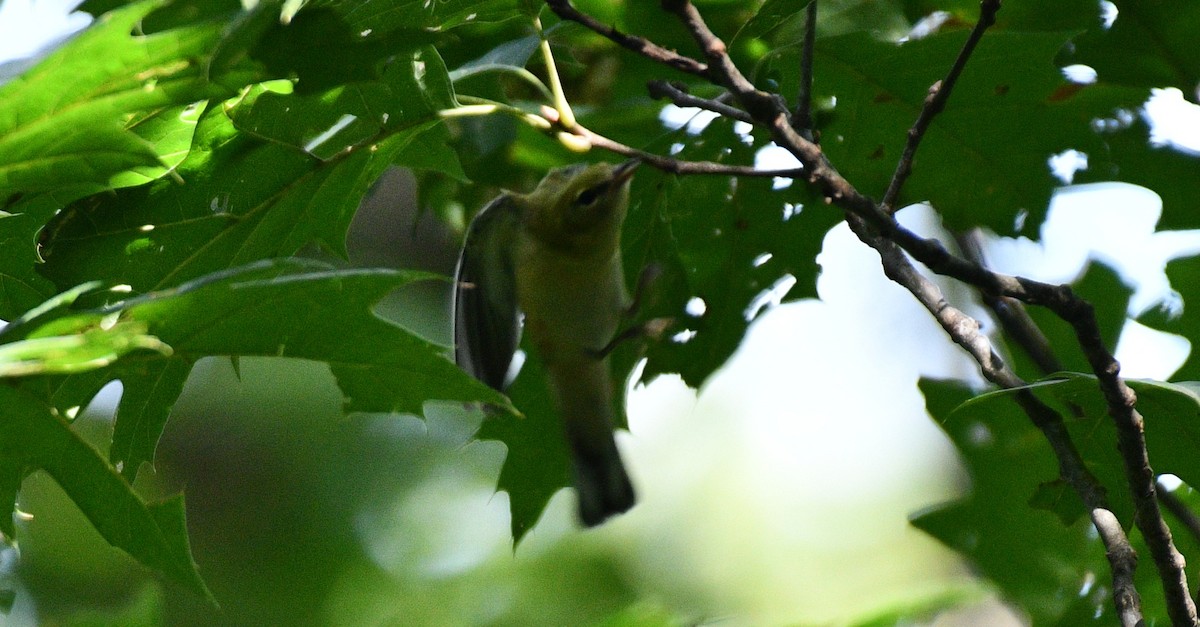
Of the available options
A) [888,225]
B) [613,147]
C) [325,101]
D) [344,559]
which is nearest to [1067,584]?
[888,225]

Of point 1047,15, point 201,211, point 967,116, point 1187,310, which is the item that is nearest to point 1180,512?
point 1187,310

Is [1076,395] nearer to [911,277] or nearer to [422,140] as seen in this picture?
[911,277]

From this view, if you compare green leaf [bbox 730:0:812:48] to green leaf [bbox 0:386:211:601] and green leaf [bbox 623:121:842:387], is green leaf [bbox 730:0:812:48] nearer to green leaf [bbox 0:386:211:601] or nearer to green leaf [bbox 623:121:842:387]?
green leaf [bbox 623:121:842:387]

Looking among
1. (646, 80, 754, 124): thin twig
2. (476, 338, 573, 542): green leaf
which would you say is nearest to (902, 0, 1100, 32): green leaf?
(646, 80, 754, 124): thin twig

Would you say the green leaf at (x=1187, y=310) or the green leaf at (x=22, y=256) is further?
the green leaf at (x=1187, y=310)

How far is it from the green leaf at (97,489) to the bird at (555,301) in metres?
1.12

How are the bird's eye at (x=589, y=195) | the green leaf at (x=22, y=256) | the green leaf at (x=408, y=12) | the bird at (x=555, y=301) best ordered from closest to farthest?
the green leaf at (x=408, y=12) < the green leaf at (x=22, y=256) < the bird's eye at (x=589, y=195) < the bird at (x=555, y=301)

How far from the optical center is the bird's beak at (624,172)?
2273 mm

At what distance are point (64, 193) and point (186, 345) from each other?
0.49 metres

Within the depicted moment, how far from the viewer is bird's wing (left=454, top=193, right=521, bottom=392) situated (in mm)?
2689

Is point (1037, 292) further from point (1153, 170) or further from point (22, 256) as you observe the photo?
point (22, 256)

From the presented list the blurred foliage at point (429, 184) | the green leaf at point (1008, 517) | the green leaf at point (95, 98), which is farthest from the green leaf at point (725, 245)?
the green leaf at point (95, 98)

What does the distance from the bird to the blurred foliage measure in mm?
79

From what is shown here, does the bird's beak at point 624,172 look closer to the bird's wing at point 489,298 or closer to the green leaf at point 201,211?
the bird's wing at point 489,298
